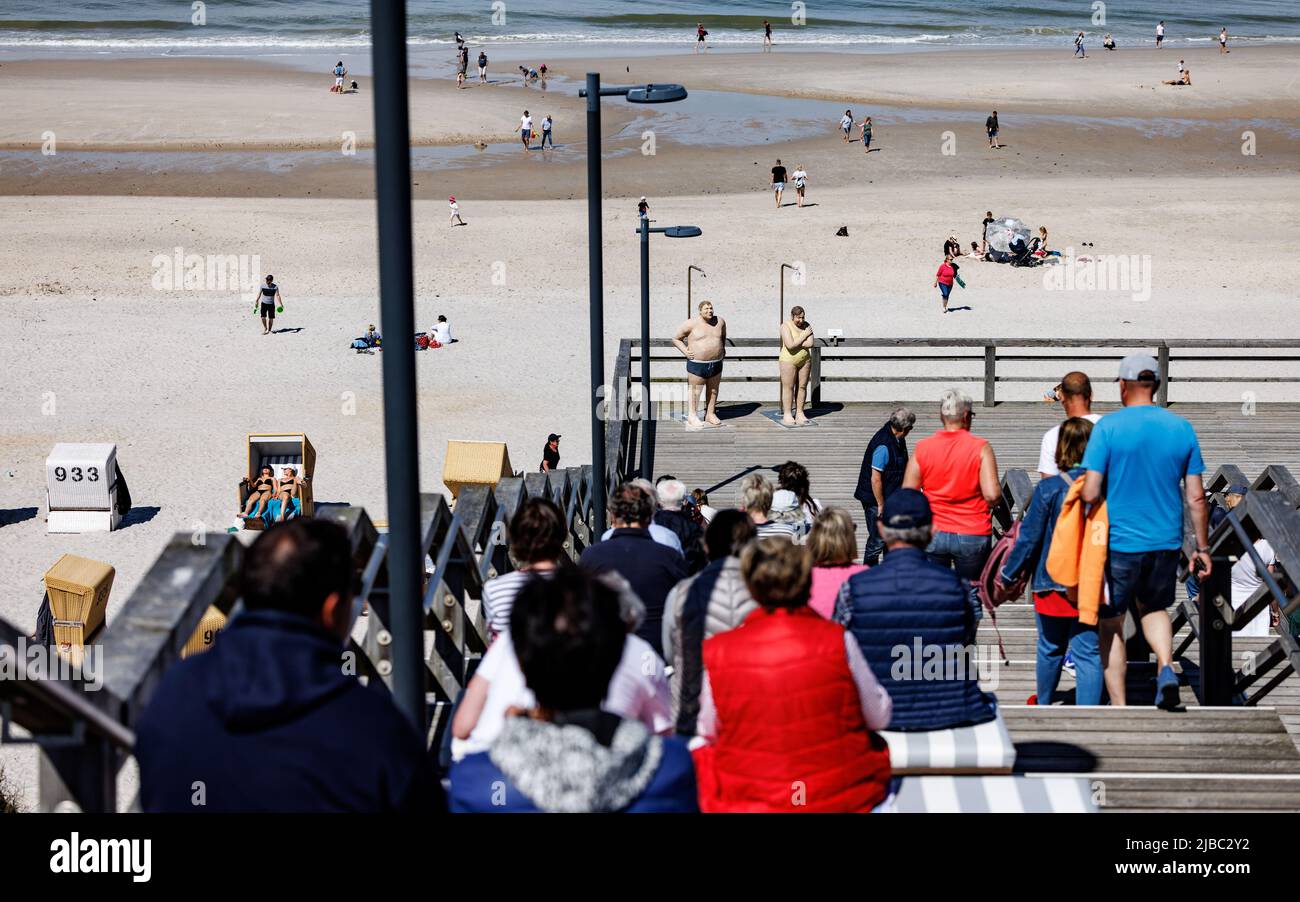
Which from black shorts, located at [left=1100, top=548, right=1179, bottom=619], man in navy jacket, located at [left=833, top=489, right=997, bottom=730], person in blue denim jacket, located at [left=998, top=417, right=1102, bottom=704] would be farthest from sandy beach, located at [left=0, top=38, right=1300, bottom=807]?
man in navy jacket, located at [left=833, top=489, right=997, bottom=730]

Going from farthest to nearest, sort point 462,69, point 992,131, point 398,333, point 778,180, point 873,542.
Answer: point 462,69 → point 992,131 → point 778,180 → point 873,542 → point 398,333

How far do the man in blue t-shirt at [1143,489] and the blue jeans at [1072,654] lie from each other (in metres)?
0.18

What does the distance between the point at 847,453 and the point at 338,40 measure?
65.4 metres

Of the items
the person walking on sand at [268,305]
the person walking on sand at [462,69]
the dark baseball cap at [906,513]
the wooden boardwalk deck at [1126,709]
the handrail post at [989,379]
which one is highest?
the person walking on sand at [462,69]

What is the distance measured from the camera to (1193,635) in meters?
8.59

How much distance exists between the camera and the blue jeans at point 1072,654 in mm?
7129

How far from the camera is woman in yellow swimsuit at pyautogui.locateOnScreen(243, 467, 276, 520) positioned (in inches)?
699

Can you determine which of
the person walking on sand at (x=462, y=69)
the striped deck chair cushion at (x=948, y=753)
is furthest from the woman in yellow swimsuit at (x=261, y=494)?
the person walking on sand at (x=462, y=69)

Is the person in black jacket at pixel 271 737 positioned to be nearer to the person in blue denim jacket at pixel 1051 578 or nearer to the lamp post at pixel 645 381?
the person in blue denim jacket at pixel 1051 578

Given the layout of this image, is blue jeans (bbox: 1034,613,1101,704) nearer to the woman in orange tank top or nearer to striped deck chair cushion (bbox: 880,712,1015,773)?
the woman in orange tank top

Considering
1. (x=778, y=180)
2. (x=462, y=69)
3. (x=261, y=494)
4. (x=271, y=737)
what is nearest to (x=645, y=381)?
(x=261, y=494)

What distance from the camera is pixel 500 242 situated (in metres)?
35.7

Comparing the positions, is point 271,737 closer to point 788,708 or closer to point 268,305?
point 788,708

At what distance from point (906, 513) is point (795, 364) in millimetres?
11800
